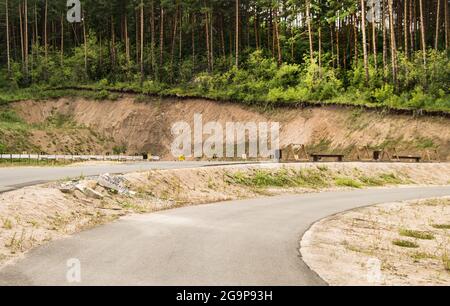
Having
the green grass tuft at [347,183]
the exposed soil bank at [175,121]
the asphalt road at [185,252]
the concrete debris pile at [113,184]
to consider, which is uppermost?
the exposed soil bank at [175,121]

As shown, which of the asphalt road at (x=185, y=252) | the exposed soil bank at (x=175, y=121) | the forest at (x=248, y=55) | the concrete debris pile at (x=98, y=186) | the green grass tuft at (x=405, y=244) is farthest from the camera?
the forest at (x=248, y=55)

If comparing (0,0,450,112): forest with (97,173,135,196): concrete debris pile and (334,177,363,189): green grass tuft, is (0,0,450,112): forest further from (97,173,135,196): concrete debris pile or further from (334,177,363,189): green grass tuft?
(97,173,135,196): concrete debris pile

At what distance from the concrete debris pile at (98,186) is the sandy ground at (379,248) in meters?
7.90

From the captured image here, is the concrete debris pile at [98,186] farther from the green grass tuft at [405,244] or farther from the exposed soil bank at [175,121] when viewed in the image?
the exposed soil bank at [175,121]

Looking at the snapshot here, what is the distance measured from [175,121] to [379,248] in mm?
38835

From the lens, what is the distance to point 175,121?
4944 centimetres

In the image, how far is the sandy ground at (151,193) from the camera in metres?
12.7

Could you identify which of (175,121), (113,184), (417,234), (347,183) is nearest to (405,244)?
(417,234)

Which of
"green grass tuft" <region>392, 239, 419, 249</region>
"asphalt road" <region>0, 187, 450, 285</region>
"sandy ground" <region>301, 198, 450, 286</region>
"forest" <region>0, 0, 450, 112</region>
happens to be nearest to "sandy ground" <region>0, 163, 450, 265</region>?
"asphalt road" <region>0, 187, 450, 285</region>

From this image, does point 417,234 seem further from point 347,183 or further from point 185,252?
point 347,183

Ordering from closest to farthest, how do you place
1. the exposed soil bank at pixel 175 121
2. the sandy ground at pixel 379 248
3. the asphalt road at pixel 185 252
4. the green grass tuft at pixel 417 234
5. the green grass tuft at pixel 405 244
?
the asphalt road at pixel 185 252, the sandy ground at pixel 379 248, the green grass tuft at pixel 405 244, the green grass tuft at pixel 417 234, the exposed soil bank at pixel 175 121

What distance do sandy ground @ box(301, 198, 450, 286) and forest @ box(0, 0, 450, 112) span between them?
909 inches

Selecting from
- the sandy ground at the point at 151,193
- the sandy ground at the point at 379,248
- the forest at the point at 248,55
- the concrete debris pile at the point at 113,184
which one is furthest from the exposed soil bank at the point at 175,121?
the concrete debris pile at the point at 113,184

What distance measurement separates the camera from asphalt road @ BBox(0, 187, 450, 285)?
8.30 metres
